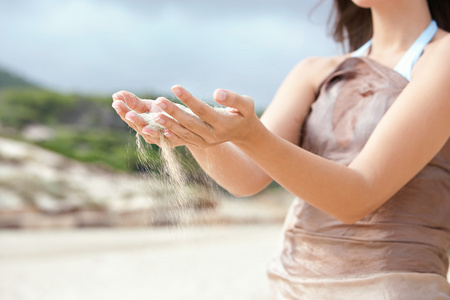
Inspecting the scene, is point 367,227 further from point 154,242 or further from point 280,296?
point 154,242

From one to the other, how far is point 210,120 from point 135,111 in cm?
21

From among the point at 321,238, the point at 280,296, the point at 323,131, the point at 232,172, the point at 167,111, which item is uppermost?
the point at 167,111

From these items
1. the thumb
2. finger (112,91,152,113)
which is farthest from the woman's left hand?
finger (112,91,152,113)

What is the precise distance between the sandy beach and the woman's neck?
186 centimetres

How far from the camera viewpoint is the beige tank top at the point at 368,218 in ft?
4.89

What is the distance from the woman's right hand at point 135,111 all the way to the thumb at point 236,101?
6.4 inches

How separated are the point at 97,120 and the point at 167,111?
16886 mm

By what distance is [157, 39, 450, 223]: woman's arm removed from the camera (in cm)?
121

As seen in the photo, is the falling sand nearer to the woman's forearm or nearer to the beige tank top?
the woman's forearm

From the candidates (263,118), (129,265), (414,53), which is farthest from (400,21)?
(129,265)

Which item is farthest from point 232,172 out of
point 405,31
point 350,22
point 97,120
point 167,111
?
point 97,120

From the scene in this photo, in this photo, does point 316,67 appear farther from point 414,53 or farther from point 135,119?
point 135,119

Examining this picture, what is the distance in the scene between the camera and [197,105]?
1.04 meters

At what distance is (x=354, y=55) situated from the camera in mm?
1798
